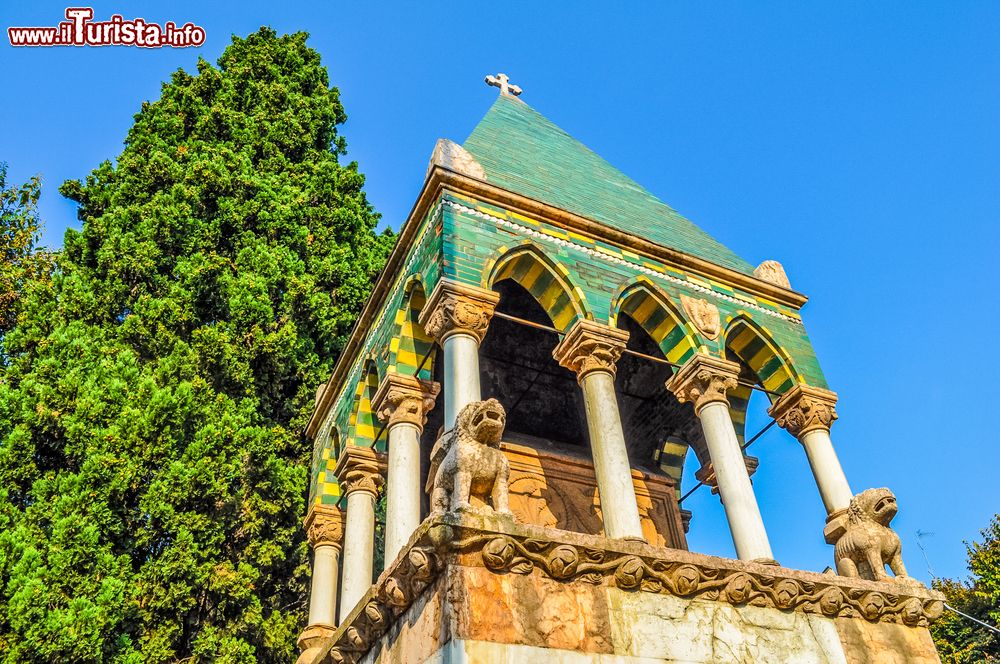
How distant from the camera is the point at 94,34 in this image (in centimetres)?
1095


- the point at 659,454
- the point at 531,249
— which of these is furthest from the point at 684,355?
the point at 659,454

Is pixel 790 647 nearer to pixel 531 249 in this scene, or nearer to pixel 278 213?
pixel 531 249

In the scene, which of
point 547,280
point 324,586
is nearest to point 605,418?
point 547,280

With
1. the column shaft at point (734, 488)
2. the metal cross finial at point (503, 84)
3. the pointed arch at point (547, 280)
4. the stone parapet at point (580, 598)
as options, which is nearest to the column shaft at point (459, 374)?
the pointed arch at point (547, 280)

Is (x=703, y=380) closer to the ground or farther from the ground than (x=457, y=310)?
closer to the ground

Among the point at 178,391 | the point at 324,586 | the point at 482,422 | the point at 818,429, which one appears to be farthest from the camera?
the point at 178,391

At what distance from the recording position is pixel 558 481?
10273 mm

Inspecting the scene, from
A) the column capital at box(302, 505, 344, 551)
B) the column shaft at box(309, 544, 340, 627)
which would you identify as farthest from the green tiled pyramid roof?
the column shaft at box(309, 544, 340, 627)

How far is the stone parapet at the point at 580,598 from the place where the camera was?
520 cm

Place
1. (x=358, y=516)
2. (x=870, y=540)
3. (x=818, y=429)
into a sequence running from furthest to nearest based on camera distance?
(x=358, y=516)
(x=818, y=429)
(x=870, y=540)

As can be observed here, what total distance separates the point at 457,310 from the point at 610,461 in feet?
6.23

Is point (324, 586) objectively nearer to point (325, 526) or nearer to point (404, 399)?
point (325, 526)

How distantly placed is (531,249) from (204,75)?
406 inches

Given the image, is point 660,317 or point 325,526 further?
point 325,526
